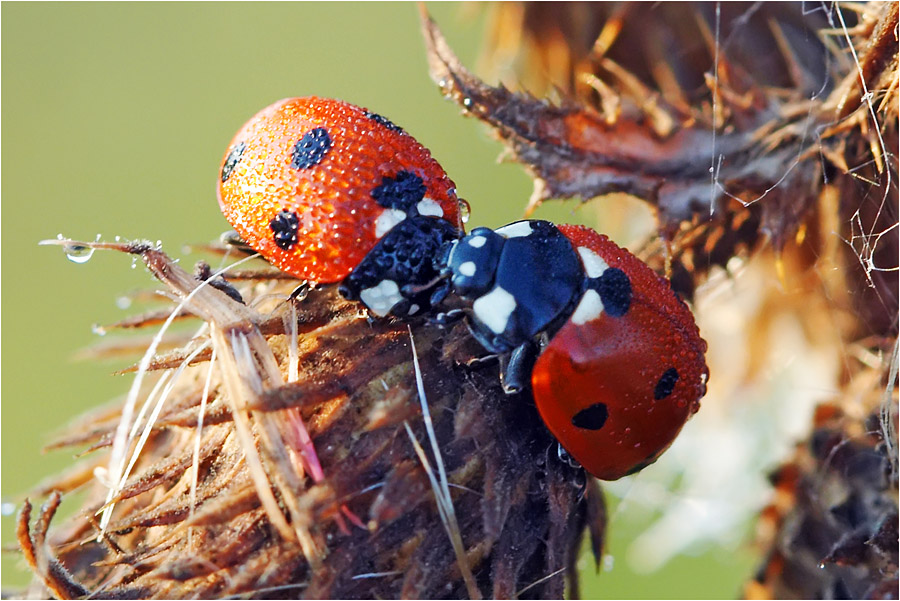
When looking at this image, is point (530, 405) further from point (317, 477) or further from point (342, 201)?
point (342, 201)

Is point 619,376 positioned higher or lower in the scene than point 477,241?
lower

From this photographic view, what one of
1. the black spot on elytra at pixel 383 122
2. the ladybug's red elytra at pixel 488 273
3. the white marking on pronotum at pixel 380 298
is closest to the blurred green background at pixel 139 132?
the black spot on elytra at pixel 383 122

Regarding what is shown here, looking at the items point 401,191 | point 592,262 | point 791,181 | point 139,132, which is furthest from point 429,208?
point 139,132

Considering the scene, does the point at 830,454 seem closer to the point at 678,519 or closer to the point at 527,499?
the point at 527,499

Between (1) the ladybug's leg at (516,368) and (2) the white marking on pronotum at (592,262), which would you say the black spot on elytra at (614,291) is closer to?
(2) the white marking on pronotum at (592,262)

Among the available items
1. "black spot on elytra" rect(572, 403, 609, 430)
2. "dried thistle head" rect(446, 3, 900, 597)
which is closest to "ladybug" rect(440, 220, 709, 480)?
"black spot on elytra" rect(572, 403, 609, 430)

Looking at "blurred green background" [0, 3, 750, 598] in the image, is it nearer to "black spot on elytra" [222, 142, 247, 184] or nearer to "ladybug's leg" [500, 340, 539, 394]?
"black spot on elytra" [222, 142, 247, 184]

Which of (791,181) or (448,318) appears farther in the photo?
(791,181)
